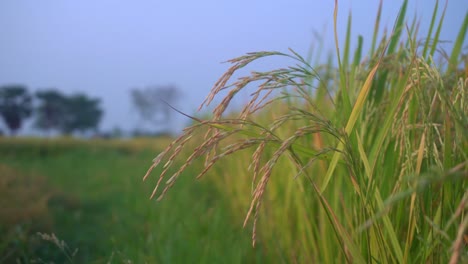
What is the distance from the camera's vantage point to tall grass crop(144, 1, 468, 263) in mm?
973

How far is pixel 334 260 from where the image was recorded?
1640mm

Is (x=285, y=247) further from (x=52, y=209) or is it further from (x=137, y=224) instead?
(x=52, y=209)

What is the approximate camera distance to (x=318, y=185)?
7.32 ft

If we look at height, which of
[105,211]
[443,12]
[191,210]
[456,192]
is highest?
[443,12]

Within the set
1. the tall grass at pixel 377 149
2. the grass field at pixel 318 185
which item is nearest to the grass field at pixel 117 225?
the grass field at pixel 318 185

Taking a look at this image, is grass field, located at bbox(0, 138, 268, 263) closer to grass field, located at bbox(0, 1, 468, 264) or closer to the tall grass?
grass field, located at bbox(0, 1, 468, 264)

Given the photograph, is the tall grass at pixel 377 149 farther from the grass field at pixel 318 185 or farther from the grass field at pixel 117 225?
the grass field at pixel 117 225

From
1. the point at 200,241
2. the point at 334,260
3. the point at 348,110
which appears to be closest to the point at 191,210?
the point at 200,241

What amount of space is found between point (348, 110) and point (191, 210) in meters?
2.35

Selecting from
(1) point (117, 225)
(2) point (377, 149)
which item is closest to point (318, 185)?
(2) point (377, 149)

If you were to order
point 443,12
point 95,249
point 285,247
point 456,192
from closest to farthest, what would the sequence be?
point 456,192 → point 443,12 → point 285,247 → point 95,249

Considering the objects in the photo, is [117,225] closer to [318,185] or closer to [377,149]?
[318,185]

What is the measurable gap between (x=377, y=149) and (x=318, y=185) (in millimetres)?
1016

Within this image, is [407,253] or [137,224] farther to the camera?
[137,224]
